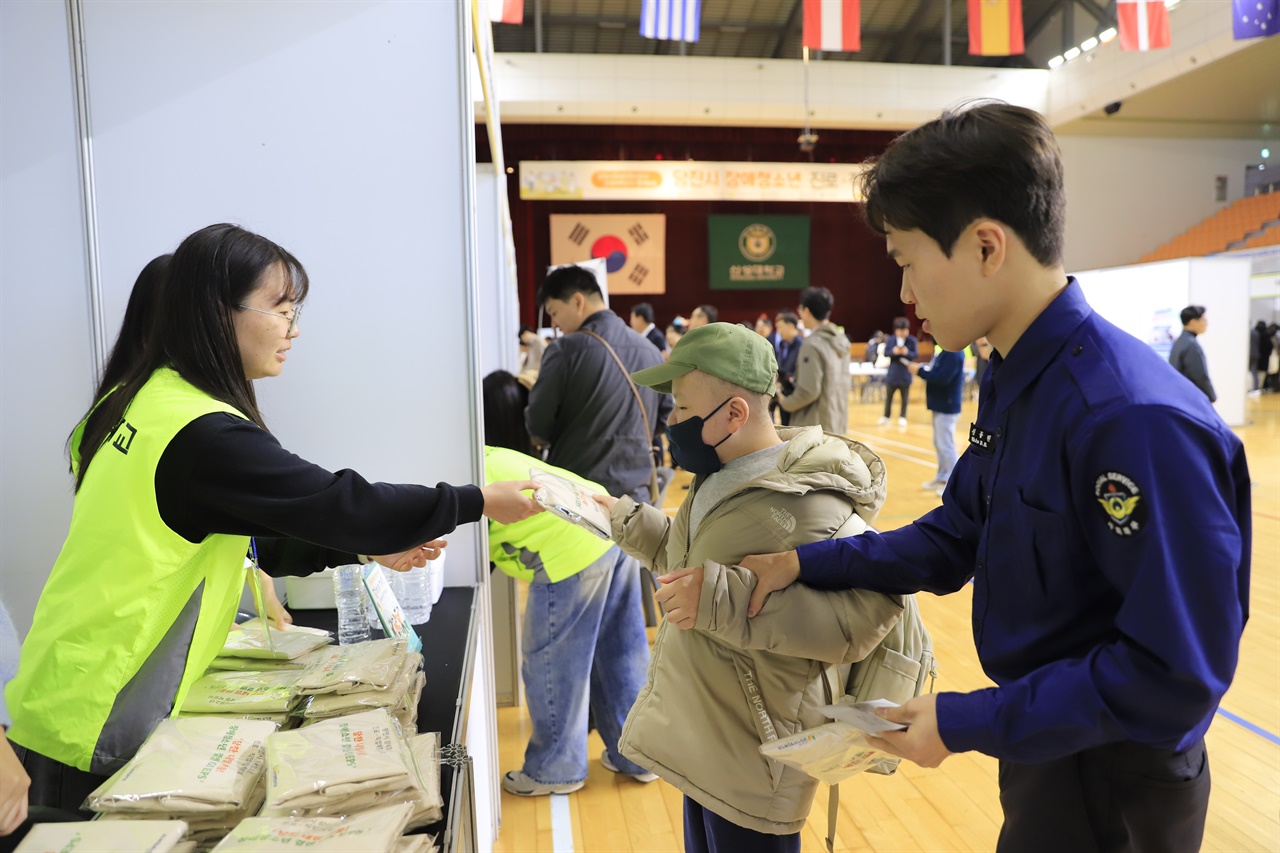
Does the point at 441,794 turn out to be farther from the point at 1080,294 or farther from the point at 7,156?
the point at 7,156

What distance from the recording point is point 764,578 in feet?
4.52

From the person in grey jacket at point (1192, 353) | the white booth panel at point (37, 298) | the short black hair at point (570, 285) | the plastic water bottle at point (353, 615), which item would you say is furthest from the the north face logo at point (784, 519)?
the person in grey jacket at point (1192, 353)

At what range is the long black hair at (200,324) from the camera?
1452 mm

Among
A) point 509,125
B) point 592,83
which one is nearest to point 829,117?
point 592,83

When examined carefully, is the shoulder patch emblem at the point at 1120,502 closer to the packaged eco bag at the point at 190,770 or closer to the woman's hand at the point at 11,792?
the packaged eco bag at the point at 190,770

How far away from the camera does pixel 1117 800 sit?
3.15 ft

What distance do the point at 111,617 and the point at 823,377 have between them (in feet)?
15.9

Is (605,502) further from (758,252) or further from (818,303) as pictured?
(758,252)

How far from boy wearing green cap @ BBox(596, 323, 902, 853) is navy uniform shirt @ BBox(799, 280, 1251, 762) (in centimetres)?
36

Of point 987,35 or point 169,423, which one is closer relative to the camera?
point 169,423

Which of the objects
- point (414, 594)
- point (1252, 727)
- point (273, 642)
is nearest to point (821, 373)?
point (1252, 727)

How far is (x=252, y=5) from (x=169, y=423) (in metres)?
1.41

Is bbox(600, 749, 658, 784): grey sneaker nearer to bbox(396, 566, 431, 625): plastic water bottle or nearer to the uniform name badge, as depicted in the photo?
bbox(396, 566, 431, 625): plastic water bottle

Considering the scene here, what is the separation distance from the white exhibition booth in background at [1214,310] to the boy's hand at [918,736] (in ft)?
39.1
